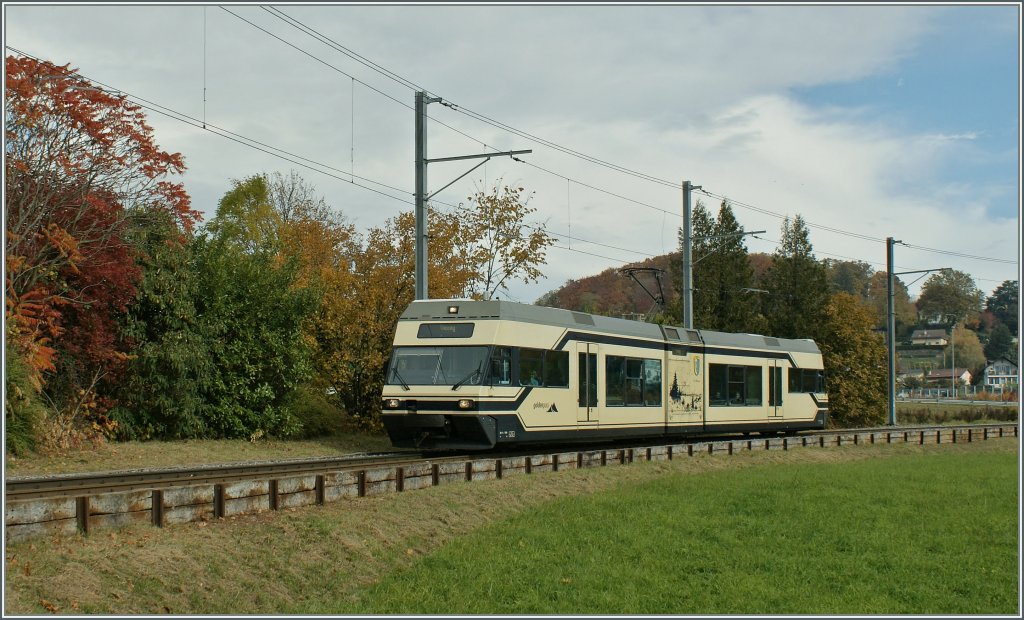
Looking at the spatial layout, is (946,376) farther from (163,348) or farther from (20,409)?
(20,409)

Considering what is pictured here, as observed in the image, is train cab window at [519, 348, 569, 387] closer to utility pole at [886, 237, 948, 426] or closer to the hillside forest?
the hillside forest

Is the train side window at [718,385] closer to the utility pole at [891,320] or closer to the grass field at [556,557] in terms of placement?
the grass field at [556,557]

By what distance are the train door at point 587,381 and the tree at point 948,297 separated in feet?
337

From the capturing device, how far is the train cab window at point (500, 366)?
18.8 meters

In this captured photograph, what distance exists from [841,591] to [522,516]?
190 inches

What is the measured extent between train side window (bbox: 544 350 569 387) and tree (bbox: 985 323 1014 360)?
80.6 m

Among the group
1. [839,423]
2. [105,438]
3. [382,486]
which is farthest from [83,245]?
[839,423]

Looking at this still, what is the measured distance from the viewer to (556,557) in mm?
11852

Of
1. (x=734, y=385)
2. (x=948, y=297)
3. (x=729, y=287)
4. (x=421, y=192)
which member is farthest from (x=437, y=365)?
(x=948, y=297)

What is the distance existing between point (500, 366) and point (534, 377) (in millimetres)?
1055

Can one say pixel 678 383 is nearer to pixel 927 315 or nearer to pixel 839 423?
pixel 839 423

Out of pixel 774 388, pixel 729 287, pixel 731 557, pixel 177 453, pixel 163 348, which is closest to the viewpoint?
pixel 731 557

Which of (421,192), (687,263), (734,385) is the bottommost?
(734,385)

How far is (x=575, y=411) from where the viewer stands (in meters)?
20.9
